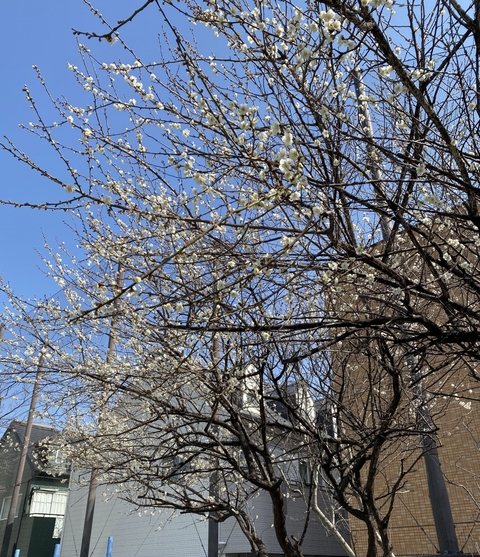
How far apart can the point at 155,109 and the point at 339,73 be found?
1291 millimetres

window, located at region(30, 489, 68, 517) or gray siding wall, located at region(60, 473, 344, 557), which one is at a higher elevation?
window, located at region(30, 489, 68, 517)

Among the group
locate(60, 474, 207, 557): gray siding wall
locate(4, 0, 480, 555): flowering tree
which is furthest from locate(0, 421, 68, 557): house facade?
locate(4, 0, 480, 555): flowering tree

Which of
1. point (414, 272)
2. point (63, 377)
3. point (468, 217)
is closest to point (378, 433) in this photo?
point (414, 272)

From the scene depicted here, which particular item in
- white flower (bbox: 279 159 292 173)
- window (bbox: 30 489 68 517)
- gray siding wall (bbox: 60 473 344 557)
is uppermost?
window (bbox: 30 489 68 517)

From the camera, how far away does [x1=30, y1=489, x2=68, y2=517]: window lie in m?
18.8

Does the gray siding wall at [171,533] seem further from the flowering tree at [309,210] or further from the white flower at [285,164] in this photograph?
the white flower at [285,164]

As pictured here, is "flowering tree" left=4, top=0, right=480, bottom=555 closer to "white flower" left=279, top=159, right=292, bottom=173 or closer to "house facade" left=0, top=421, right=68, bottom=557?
"white flower" left=279, top=159, right=292, bottom=173

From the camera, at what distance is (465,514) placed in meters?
9.78

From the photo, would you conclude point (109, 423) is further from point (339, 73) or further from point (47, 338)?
point (339, 73)

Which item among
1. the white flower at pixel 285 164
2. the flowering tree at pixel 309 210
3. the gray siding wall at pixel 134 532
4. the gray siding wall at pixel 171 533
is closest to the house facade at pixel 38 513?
the gray siding wall at pixel 134 532

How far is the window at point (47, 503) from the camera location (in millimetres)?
18750

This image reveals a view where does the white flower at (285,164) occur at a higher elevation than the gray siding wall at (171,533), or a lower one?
higher

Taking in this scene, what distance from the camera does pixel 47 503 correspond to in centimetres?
1908

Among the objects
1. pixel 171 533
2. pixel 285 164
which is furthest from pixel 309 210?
pixel 171 533
